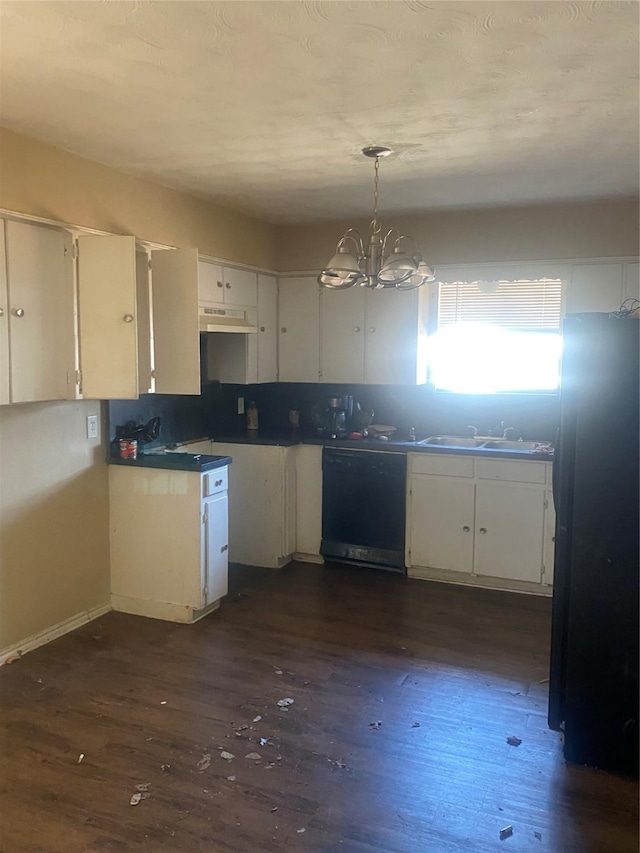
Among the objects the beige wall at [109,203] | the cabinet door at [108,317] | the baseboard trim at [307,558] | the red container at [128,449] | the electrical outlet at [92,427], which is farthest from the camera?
the baseboard trim at [307,558]

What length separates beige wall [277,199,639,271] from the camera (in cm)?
439

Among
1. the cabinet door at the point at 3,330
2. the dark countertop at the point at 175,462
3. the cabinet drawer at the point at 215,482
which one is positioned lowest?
the cabinet drawer at the point at 215,482

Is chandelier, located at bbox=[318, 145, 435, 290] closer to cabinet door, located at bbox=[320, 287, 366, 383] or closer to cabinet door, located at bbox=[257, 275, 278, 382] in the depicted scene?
cabinet door, located at bbox=[320, 287, 366, 383]

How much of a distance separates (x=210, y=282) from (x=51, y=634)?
2.35m

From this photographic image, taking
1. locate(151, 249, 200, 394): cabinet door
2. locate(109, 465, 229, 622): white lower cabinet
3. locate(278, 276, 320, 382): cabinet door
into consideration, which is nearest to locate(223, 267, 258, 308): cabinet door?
locate(278, 276, 320, 382): cabinet door

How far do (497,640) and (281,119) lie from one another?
2.87m

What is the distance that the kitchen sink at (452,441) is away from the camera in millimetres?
4828

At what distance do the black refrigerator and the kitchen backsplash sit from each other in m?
2.14

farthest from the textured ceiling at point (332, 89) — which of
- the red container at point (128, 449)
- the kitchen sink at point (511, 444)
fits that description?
the kitchen sink at point (511, 444)

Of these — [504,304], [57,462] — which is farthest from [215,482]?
[504,304]

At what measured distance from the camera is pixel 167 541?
3924 millimetres

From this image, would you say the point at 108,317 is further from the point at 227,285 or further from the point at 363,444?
the point at 363,444

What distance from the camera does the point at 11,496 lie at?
3.36 metres

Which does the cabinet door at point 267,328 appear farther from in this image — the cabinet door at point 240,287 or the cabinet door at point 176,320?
the cabinet door at point 176,320
